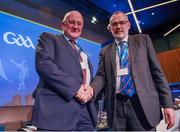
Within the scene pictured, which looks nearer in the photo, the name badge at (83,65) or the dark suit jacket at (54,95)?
the dark suit jacket at (54,95)

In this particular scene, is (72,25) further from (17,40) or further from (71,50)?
(17,40)

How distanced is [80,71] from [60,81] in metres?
0.23

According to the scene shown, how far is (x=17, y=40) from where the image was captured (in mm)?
2557

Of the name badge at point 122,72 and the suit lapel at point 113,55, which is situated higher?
the suit lapel at point 113,55

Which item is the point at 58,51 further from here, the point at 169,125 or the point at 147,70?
the point at 169,125

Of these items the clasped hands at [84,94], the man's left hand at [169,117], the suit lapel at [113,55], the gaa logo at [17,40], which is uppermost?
the gaa logo at [17,40]

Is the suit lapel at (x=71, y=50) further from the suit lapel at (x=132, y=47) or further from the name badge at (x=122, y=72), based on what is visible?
the suit lapel at (x=132, y=47)

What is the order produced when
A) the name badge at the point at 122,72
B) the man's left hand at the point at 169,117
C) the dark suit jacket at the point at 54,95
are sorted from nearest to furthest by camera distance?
1. the dark suit jacket at the point at 54,95
2. the man's left hand at the point at 169,117
3. the name badge at the point at 122,72

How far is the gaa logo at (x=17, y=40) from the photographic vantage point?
2.43m

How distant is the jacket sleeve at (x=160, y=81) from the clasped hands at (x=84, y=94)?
52cm

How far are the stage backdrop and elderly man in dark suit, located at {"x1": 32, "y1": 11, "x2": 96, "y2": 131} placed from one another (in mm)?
1103

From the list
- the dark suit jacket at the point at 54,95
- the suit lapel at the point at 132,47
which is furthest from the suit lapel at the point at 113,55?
the dark suit jacket at the point at 54,95

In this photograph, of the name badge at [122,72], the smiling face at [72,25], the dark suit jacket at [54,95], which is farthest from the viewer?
the smiling face at [72,25]

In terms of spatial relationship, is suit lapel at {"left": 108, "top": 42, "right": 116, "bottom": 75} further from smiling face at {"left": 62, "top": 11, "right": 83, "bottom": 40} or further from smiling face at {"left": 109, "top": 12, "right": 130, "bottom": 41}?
smiling face at {"left": 62, "top": 11, "right": 83, "bottom": 40}
